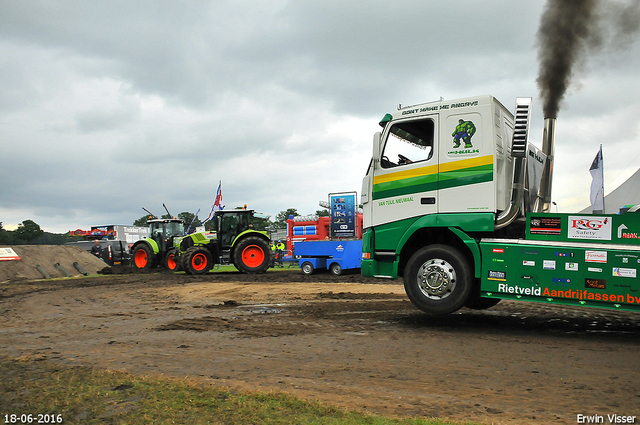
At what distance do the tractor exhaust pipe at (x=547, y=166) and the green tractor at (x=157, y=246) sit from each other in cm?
1840

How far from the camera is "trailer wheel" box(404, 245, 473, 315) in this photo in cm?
716

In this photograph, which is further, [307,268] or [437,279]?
[307,268]

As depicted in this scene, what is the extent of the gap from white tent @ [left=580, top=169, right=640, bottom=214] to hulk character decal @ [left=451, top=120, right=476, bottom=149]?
13.2 m

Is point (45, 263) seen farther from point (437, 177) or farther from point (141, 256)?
point (437, 177)

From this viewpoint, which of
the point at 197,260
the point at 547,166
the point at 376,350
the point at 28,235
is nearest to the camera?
the point at 376,350

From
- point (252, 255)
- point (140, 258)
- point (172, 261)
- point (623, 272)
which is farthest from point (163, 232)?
point (623, 272)

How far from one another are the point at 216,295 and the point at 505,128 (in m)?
8.68

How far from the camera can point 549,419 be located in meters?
3.56

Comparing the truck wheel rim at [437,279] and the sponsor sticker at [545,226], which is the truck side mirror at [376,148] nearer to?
the truck wheel rim at [437,279]

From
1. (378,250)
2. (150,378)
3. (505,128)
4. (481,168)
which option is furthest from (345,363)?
(505,128)

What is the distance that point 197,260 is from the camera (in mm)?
21047

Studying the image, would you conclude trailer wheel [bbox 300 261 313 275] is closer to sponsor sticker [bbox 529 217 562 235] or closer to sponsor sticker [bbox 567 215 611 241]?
sponsor sticker [bbox 529 217 562 235]

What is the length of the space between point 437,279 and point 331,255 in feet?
42.2

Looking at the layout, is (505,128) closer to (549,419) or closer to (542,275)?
(542,275)
